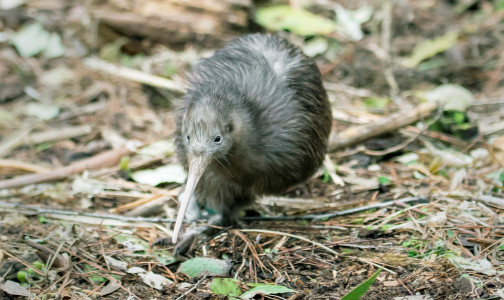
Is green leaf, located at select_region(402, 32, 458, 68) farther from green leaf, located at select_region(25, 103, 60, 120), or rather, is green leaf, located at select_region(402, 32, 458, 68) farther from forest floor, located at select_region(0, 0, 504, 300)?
green leaf, located at select_region(25, 103, 60, 120)

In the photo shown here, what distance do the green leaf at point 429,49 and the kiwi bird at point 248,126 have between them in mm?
2439

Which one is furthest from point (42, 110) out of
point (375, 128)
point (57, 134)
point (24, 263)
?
point (375, 128)

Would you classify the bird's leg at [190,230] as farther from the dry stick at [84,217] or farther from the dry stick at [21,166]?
the dry stick at [21,166]

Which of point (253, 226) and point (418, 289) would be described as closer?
point (418, 289)

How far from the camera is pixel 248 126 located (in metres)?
3.67

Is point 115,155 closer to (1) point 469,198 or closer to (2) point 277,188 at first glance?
(2) point 277,188

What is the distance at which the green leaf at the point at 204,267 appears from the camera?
11.3 feet

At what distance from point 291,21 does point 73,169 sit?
108 inches

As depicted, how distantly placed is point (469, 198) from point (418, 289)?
44.0 inches

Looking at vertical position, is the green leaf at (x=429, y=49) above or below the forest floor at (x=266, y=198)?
above

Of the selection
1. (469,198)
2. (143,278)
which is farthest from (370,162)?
(143,278)

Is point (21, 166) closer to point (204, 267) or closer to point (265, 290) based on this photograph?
point (204, 267)

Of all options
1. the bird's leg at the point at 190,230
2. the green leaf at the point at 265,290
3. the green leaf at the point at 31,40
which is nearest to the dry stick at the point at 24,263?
the bird's leg at the point at 190,230

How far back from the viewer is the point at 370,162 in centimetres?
496
